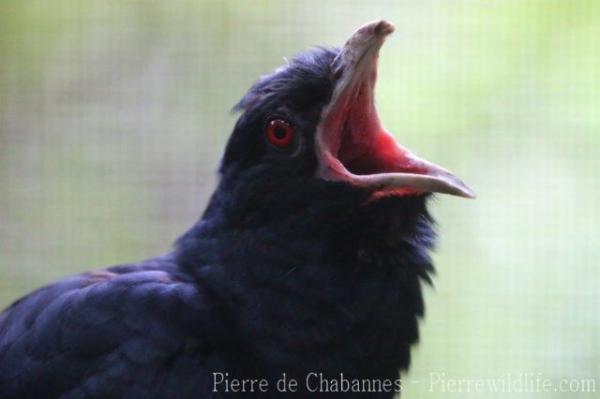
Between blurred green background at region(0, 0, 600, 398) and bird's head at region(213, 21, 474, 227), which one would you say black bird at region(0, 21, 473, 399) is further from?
blurred green background at region(0, 0, 600, 398)

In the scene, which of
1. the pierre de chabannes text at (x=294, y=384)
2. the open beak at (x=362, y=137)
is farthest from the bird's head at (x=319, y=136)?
the pierre de chabannes text at (x=294, y=384)

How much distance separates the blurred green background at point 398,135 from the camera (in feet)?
8.03

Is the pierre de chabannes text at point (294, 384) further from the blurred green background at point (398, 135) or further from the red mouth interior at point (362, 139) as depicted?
the blurred green background at point (398, 135)

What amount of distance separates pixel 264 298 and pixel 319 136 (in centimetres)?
27

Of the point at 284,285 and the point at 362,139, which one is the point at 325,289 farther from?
the point at 362,139

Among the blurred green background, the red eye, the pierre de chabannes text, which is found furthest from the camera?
the blurred green background

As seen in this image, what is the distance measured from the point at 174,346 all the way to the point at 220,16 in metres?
1.25

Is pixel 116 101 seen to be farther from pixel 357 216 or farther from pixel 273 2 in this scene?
pixel 357 216

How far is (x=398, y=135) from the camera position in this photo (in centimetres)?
243

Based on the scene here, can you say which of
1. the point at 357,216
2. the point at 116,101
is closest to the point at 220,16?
the point at 116,101

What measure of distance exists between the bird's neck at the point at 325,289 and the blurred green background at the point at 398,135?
2.69ft

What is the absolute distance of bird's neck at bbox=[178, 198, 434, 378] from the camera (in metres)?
1.57

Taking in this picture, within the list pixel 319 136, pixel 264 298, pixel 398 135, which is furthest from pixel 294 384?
pixel 398 135

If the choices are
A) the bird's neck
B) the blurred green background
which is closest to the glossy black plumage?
the bird's neck
